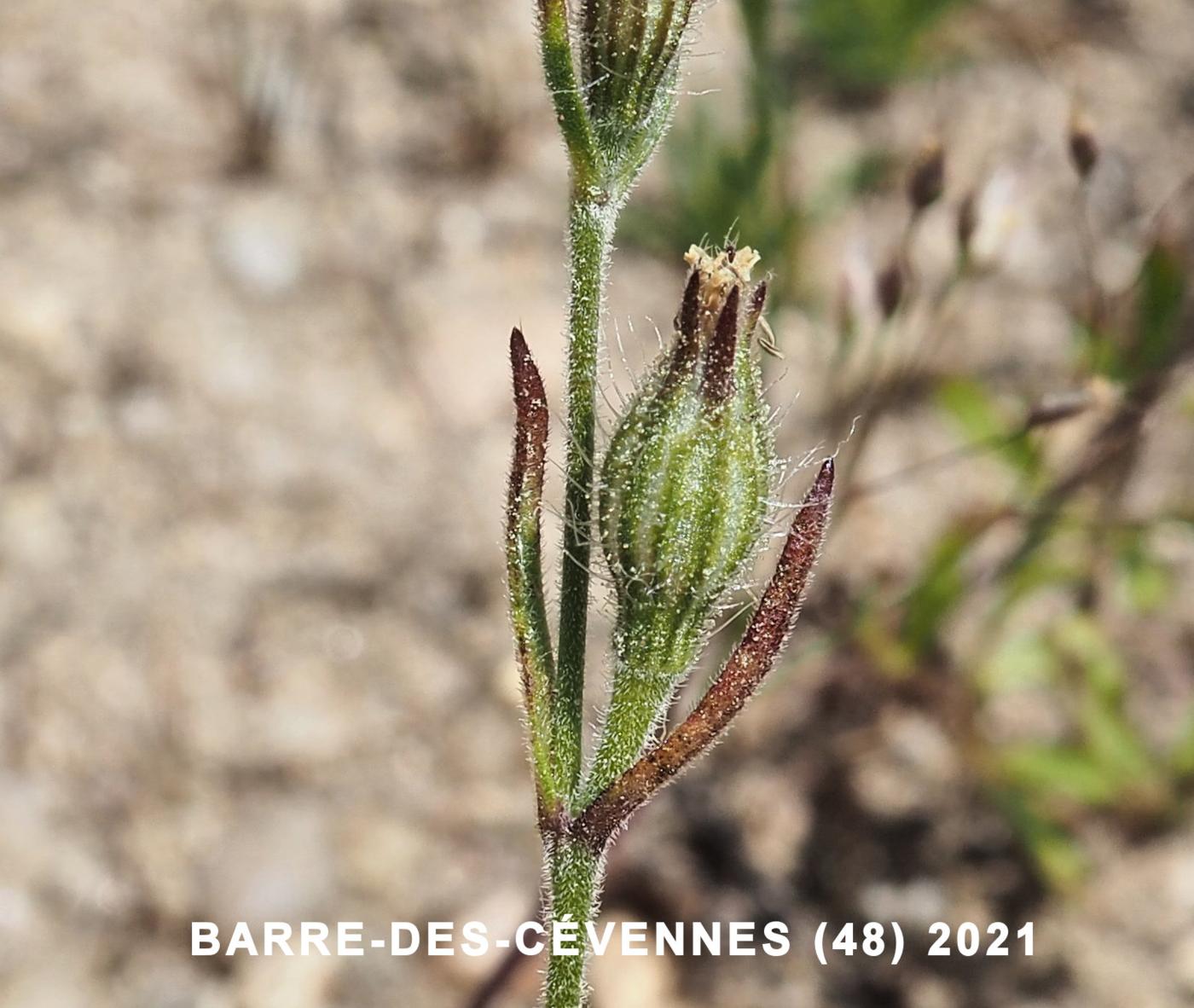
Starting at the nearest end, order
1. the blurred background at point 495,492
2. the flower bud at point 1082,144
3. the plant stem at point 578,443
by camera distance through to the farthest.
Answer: the plant stem at point 578,443, the flower bud at point 1082,144, the blurred background at point 495,492

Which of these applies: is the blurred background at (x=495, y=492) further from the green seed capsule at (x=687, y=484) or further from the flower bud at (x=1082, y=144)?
the green seed capsule at (x=687, y=484)

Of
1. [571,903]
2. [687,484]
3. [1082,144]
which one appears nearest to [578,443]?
[687,484]

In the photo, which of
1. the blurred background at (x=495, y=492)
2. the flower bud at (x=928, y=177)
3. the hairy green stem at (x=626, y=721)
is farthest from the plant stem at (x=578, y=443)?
the flower bud at (x=928, y=177)

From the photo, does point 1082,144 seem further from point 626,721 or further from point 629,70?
point 626,721

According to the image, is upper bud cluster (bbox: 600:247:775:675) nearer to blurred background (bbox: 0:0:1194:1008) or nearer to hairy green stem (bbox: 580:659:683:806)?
hairy green stem (bbox: 580:659:683:806)

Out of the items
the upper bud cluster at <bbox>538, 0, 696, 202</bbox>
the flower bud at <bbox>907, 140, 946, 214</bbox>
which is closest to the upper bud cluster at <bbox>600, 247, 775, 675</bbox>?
the upper bud cluster at <bbox>538, 0, 696, 202</bbox>
